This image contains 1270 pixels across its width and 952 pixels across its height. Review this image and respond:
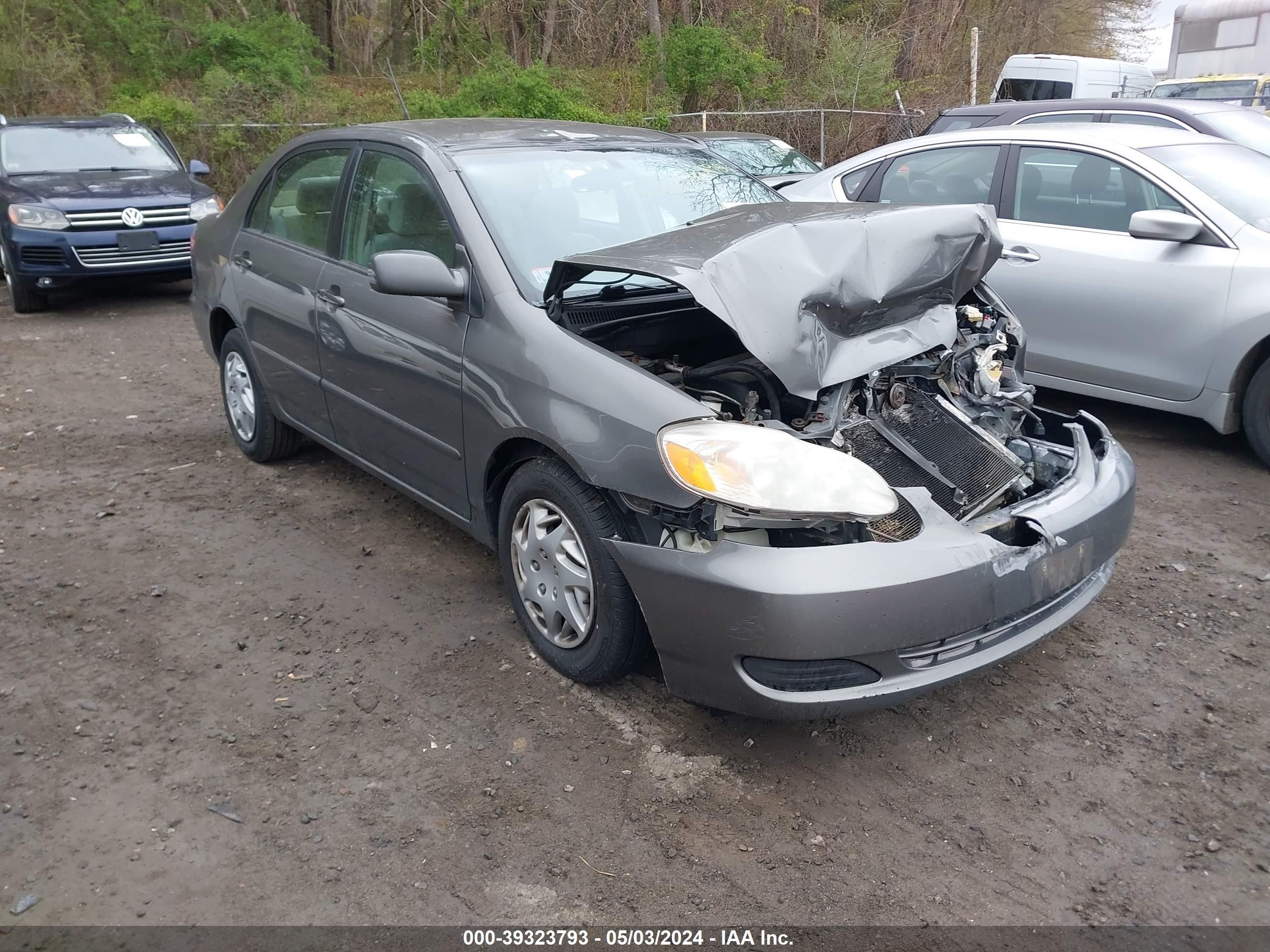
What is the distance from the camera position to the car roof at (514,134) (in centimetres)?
415

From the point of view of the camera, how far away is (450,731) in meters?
3.28

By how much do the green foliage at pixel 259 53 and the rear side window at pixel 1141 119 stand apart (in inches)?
516

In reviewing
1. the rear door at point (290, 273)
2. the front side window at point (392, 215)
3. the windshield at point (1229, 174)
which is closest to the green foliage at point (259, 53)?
the rear door at point (290, 273)

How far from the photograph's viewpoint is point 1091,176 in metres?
5.86

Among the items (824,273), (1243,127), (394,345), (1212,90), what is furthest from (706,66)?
(824,273)

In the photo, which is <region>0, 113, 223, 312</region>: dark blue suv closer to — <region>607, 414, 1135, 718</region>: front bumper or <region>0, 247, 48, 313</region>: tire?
<region>0, 247, 48, 313</region>: tire

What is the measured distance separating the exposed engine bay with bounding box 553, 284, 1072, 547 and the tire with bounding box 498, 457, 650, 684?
0.22m

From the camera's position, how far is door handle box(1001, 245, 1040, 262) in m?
5.64

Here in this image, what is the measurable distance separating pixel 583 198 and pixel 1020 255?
2.89 metres

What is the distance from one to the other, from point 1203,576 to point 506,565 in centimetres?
285

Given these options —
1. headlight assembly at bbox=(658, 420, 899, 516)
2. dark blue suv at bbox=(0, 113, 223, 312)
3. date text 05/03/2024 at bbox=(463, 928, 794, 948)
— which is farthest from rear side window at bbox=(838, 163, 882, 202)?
dark blue suv at bbox=(0, 113, 223, 312)

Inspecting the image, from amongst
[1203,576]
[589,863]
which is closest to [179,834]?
[589,863]

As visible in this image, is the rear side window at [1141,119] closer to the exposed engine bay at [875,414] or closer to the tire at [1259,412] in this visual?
the tire at [1259,412]

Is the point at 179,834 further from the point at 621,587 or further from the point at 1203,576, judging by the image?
the point at 1203,576
